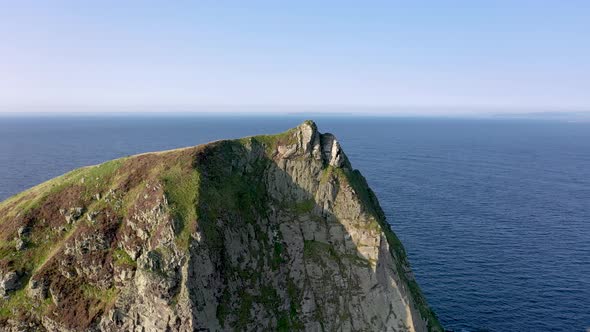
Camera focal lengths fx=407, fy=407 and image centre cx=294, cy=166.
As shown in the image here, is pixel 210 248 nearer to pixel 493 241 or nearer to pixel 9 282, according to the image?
pixel 9 282

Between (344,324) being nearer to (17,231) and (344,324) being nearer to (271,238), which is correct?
(271,238)

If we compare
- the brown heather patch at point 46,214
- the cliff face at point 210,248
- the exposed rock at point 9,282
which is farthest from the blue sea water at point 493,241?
the exposed rock at point 9,282

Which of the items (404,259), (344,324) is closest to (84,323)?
(344,324)

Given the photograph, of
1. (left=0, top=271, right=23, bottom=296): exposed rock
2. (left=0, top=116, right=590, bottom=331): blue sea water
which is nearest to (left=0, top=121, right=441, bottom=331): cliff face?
(left=0, top=271, right=23, bottom=296): exposed rock

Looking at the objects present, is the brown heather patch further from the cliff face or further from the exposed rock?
the exposed rock

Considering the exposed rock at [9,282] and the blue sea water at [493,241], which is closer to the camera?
the exposed rock at [9,282]

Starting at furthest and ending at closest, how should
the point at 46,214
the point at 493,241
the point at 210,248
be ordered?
the point at 493,241 < the point at 46,214 < the point at 210,248

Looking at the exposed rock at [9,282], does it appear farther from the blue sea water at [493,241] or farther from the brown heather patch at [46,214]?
the blue sea water at [493,241]

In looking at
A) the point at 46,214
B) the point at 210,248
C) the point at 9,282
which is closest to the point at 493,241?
the point at 210,248

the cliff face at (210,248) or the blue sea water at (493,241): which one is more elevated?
the cliff face at (210,248)
